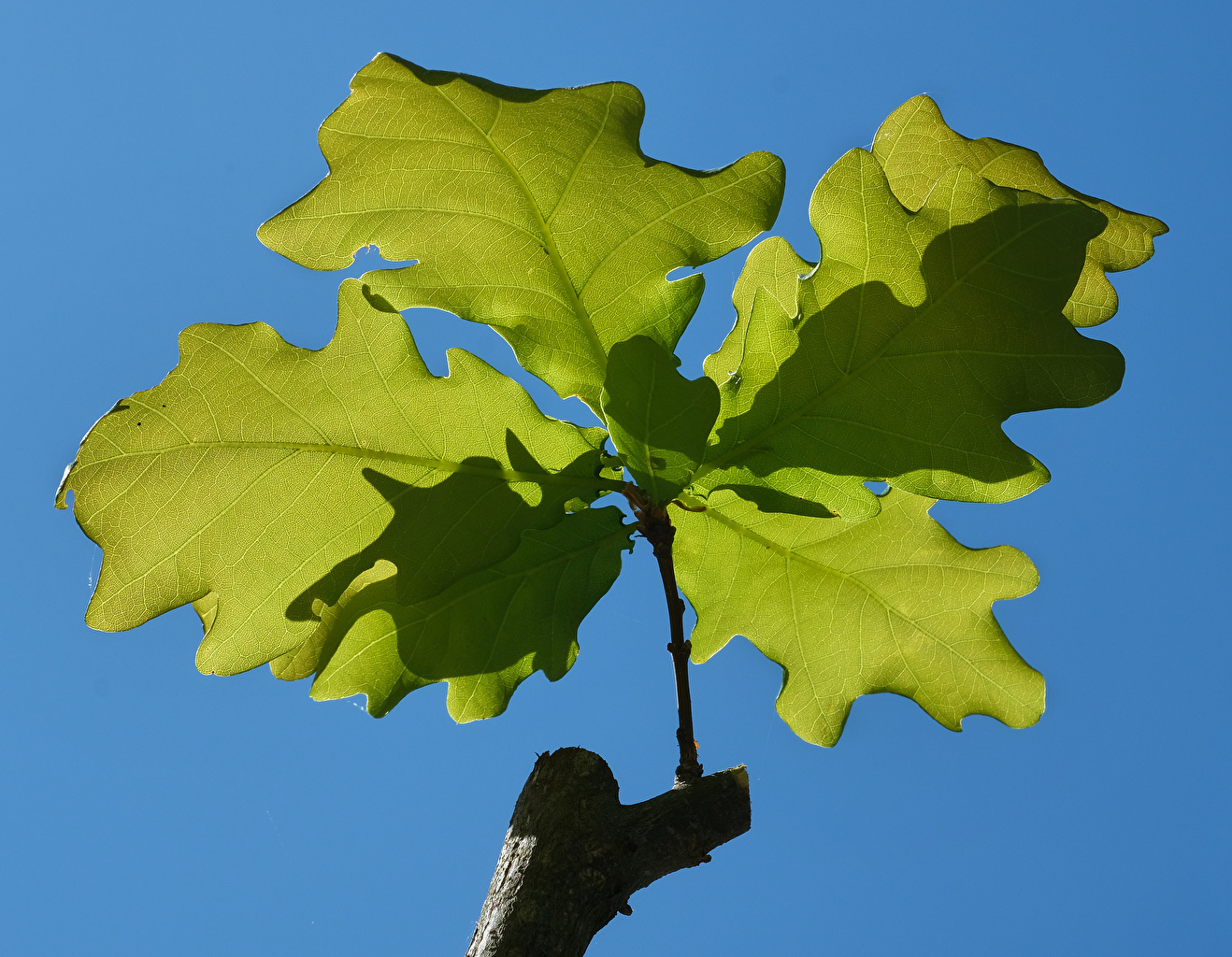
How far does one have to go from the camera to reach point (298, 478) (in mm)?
1104

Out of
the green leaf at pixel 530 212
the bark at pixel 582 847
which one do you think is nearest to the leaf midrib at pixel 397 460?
the green leaf at pixel 530 212

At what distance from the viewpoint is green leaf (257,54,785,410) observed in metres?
1.05

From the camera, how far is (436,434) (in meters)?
1.13

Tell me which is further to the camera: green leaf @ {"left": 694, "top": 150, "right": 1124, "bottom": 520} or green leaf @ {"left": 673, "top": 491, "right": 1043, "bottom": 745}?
green leaf @ {"left": 673, "top": 491, "right": 1043, "bottom": 745}

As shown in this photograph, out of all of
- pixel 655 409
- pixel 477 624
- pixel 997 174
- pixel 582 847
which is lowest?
pixel 582 847

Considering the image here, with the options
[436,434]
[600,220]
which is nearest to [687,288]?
[600,220]

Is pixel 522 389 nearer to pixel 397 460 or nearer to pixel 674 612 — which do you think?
pixel 397 460

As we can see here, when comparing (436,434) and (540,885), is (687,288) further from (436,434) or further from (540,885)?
(540,885)

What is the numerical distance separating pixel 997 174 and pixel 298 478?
102 cm

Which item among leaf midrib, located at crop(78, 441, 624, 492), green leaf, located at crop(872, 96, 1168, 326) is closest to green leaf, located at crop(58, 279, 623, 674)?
leaf midrib, located at crop(78, 441, 624, 492)

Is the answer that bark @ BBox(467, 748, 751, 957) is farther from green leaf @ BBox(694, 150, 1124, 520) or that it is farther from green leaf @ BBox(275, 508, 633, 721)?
green leaf @ BBox(694, 150, 1124, 520)

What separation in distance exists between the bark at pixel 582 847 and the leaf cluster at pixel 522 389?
216 millimetres

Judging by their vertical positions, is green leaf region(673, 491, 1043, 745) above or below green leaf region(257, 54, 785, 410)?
below

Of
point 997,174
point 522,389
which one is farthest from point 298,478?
point 997,174
